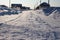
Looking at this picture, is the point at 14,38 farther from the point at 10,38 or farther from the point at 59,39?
the point at 59,39

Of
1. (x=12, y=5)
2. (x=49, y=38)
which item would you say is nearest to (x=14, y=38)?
(x=49, y=38)

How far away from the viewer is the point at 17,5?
59.8 m

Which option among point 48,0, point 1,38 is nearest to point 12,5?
point 48,0

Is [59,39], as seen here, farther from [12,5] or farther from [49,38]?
[12,5]

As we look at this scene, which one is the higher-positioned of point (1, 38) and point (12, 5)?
point (1, 38)

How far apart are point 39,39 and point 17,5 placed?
49529 mm

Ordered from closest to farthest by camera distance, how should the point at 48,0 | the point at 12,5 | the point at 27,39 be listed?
the point at 27,39 < the point at 48,0 < the point at 12,5

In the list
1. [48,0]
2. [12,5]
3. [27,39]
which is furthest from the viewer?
[12,5]

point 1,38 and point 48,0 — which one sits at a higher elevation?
point 1,38

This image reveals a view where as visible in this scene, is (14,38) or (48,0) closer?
(14,38)

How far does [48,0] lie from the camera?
5647 centimetres

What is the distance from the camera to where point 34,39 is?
1058 cm

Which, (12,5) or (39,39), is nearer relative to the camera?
(39,39)

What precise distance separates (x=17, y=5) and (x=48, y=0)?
844cm
